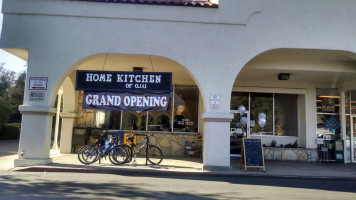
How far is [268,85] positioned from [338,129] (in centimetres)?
386

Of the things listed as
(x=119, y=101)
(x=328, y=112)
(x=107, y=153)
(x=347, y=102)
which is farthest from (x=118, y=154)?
(x=347, y=102)

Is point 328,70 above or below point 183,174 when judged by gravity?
above

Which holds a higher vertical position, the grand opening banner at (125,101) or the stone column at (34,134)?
the grand opening banner at (125,101)

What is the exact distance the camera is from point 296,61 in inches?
469

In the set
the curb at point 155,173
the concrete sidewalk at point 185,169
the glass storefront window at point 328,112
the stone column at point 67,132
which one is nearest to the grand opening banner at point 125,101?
the concrete sidewalk at point 185,169

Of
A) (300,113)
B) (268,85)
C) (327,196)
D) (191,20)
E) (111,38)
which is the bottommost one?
(327,196)

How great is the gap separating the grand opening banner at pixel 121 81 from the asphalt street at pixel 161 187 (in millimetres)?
3094

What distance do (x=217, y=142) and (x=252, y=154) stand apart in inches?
55.6

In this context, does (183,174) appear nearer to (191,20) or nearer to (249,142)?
(249,142)

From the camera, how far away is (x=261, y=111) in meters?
14.8

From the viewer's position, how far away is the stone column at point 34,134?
10.1 meters

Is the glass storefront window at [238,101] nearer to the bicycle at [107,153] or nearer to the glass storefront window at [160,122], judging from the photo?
the glass storefront window at [160,122]

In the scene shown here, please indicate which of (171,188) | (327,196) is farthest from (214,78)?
(327,196)

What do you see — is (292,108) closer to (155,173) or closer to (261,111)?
(261,111)
